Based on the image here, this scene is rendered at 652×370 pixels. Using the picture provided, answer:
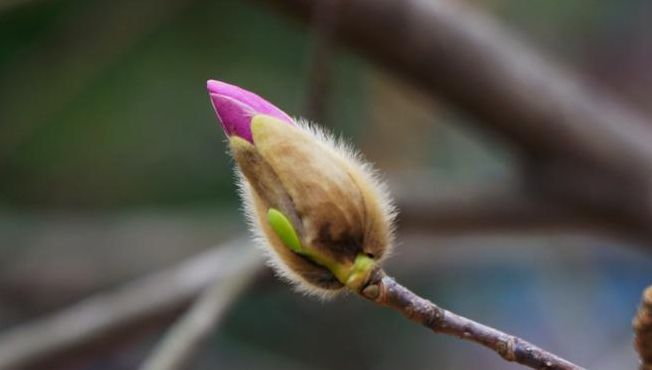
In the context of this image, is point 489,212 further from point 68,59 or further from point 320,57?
point 68,59

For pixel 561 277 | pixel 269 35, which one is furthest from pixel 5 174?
pixel 561 277

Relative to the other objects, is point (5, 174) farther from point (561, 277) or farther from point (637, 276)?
point (637, 276)

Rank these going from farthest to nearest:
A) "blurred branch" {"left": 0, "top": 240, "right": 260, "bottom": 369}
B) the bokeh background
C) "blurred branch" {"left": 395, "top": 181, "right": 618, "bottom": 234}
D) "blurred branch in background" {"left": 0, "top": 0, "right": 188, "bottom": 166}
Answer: the bokeh background → "blurred branch in background" {"left": 0, "top": 0, "right": 188, "bottom": 166} → "blurred branch" {"left": 395, "top": 181, "right": 618, "bottom": 234} → "blurred branch" {"left": 0, "top": 240, "right": 260, "bottom": 369}

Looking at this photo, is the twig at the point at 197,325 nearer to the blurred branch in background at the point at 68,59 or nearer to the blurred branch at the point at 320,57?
the blurred branch at the point at 320,57

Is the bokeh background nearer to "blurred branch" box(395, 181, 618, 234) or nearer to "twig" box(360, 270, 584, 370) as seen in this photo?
"blurred branch" box(395, 181, 618, 234)

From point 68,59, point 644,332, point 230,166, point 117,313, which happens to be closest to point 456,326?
point 644,332

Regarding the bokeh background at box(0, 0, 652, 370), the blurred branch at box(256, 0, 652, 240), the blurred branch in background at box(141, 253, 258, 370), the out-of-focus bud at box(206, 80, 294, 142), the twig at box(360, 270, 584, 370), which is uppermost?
the out-of-focus bud at box(206, 80, 294, 142)

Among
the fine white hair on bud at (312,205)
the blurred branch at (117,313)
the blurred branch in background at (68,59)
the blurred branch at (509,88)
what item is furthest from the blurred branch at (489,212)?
the fine white hair on bud at (312,205)

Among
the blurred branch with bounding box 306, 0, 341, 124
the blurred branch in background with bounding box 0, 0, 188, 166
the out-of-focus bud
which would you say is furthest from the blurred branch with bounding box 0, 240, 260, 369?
the out-of-focus bud
